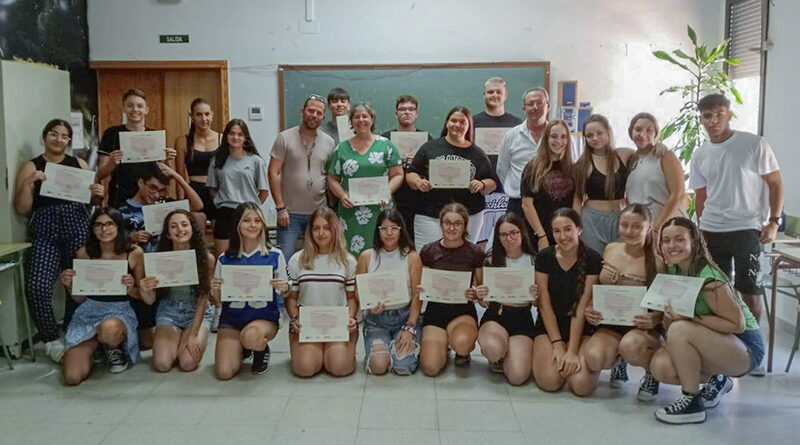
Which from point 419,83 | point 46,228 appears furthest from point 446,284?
point 419,83

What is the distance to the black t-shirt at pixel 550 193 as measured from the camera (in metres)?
3.86

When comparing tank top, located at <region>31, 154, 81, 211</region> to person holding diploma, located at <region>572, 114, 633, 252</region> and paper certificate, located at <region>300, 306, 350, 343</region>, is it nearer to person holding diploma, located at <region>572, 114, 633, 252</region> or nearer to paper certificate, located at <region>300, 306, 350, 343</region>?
paper certificate, located at <region>300, 306, 350, 343</region>

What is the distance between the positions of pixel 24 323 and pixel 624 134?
17.0ft

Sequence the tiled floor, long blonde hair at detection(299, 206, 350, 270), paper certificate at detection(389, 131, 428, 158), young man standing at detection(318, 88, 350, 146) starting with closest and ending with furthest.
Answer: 1. the tiled floor
2. long blonde hair at detection(299, 206, 350, 270)
3. paper certificate at detection(389, 131, 428, 158)
4. young man standing at detection(318, 88, 350, 146)

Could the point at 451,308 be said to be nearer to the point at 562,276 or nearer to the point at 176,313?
the point at 562,276

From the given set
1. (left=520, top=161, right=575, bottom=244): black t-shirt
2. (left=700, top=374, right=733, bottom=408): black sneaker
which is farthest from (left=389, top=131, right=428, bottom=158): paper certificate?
(left=700, top=374, right=733, bottom=408): black sneaker

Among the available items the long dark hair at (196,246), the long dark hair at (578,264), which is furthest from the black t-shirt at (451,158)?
the long dark hair at (196,246)

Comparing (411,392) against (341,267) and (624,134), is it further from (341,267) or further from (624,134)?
(624,134)

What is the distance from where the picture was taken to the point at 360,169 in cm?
422

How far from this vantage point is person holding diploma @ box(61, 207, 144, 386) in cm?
363

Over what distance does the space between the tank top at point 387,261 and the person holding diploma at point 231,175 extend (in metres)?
1.06

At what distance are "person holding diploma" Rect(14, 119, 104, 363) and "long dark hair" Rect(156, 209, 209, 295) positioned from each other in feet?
2.07

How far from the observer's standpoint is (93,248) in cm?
380

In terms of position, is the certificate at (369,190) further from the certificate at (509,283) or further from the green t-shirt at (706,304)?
the green t-shirt at (706,304)
